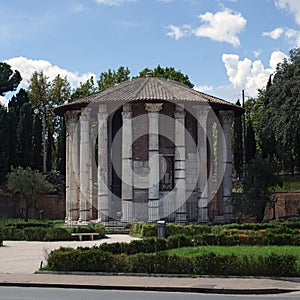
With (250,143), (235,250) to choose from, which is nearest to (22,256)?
(235,250)

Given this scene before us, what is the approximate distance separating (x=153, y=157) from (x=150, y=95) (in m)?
4.12

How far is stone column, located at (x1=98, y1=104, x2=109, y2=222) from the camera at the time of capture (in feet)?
138

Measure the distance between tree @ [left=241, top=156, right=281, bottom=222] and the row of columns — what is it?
3.61m

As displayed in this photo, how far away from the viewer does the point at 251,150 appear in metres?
62.7

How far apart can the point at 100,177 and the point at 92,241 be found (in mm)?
10920

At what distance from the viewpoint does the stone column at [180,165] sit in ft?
137

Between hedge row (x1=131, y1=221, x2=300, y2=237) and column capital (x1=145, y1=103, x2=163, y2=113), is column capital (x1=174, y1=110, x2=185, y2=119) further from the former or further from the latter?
hedge row (x1=131, y1=221, x2=300, y2=237)

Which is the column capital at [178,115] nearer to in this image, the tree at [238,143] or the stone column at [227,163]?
the stone column at [227,163]

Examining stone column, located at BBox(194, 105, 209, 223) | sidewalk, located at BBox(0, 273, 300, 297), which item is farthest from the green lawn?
stone column, located at BBox(194, 105, 209, 223)

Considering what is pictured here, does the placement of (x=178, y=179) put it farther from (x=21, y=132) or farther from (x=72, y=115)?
(x=21, y=132)

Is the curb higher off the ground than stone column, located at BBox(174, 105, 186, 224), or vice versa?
stone column, located at BBox(174, 105, 186, 224)

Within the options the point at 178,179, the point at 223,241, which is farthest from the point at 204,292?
the point at 178,179

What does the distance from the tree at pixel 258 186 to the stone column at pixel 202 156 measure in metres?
3.17

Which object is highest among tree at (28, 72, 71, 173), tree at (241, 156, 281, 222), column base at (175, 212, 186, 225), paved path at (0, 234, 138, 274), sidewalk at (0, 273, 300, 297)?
tree at (28, 72, 71, 173)
